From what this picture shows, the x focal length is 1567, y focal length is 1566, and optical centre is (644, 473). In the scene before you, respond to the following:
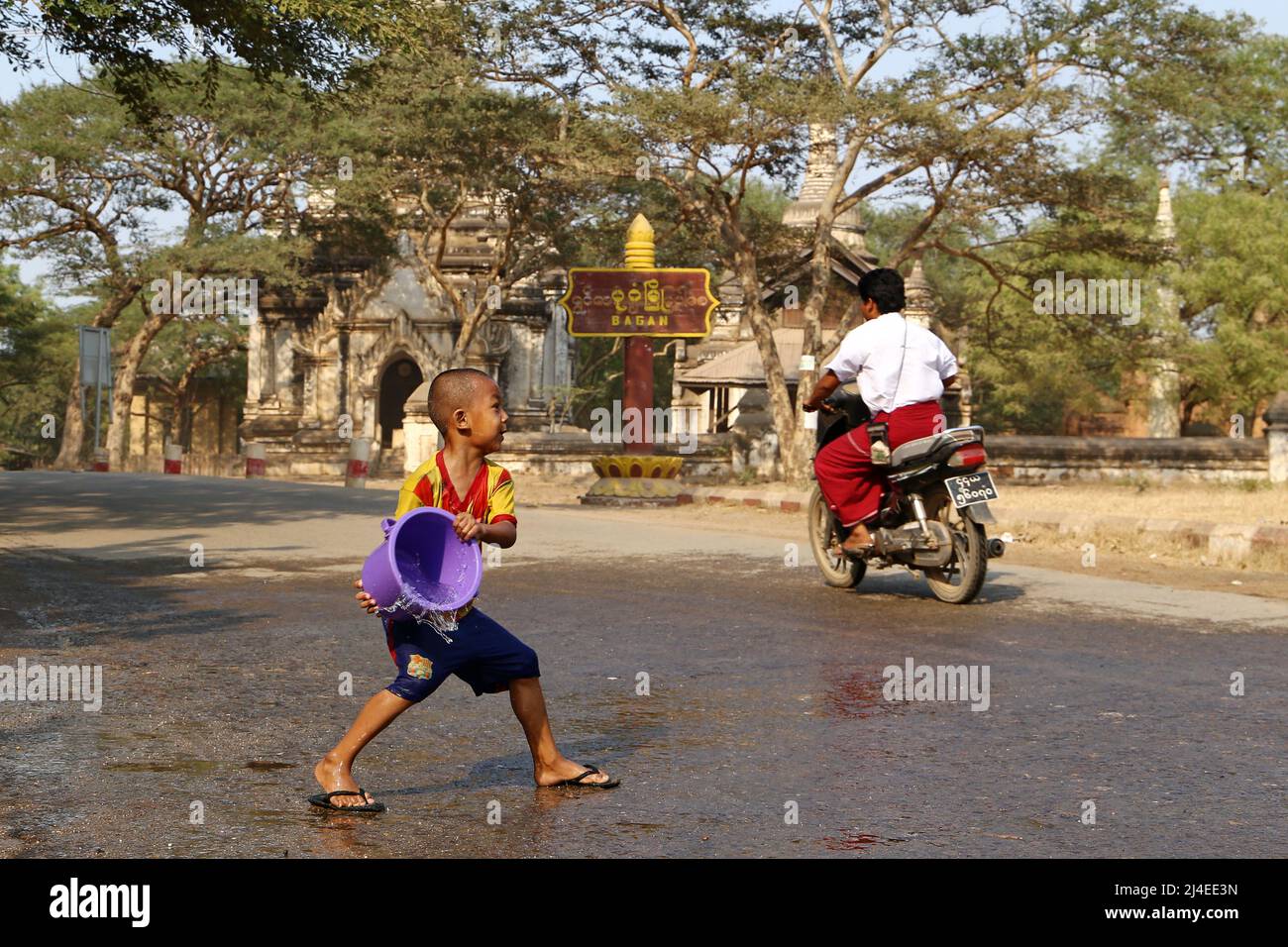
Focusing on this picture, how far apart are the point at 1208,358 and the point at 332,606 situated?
35902 mm

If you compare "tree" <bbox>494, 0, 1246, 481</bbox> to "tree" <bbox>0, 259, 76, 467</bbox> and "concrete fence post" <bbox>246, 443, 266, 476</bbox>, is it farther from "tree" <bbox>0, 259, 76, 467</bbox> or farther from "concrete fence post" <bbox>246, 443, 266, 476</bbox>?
"tree" <bbox>0, 259, 76, 467</bbox>

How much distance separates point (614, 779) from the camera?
473 centimetres

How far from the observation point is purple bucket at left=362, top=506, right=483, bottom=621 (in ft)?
14.1

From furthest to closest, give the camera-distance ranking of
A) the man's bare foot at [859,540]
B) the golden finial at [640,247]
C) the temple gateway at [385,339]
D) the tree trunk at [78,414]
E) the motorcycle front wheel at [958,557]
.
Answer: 1. the temple gateway at [385,339]
2. the tree trunk at [78,414]
3. the golden finial at [640,247]
4. the man's bare foot at [859,540]
5. the motorcycle front wheel at [958,557]

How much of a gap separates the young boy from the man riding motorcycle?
4.80 meters

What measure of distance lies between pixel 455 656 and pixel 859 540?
17.2ft

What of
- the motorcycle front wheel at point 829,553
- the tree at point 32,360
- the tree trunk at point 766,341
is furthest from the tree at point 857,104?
the tree at point 32,360

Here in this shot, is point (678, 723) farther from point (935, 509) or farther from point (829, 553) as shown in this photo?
point (829, 553)

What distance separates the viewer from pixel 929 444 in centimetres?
906

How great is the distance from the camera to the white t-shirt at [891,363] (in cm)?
921

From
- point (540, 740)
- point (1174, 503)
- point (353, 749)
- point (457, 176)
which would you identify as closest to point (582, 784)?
point (540, 740)

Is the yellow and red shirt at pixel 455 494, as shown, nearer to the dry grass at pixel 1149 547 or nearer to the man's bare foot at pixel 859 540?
→ the man's bare foot at pixel 859 540

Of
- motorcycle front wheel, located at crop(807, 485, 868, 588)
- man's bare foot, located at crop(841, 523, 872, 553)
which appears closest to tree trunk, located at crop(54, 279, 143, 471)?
motorcycle front wheel, located at crop(807, 485, 868, 588)

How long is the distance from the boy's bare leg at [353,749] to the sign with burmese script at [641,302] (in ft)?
58.2
